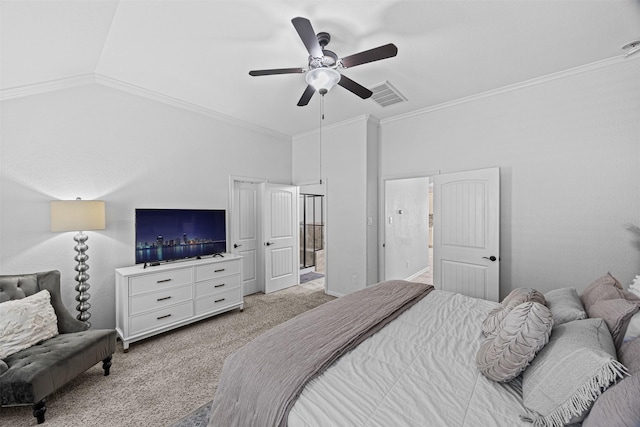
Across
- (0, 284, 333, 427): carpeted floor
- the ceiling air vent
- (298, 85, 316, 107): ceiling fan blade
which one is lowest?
(0, 284, 333, 427): carpeted floor

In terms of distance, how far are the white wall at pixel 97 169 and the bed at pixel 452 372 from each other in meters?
2.57

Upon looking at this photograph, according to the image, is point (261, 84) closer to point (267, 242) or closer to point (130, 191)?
point (130, 191)

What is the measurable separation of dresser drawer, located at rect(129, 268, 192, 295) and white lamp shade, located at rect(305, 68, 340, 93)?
8.38ft

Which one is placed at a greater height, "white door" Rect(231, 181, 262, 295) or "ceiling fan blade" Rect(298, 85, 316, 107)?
"ceiling fan blade" Rect(298, 85, 316, 107)

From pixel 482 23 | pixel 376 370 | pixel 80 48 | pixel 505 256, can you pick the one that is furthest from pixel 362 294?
pixel 80 48

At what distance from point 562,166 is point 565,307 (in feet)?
7.02

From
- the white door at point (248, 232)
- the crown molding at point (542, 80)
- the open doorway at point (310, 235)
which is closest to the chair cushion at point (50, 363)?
the white door at point (248, 232)

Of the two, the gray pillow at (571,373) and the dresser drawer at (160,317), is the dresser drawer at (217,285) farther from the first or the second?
the gray pillow at (571,373)

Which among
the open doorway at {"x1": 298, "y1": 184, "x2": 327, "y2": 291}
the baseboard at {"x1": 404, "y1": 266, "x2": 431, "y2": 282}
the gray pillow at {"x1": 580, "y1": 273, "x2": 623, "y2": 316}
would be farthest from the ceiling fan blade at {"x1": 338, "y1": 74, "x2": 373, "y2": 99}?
the baseboard at {"x1": 404, "y1": 266, "x2": 431, "y2": 282}

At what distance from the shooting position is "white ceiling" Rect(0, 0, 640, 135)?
193 cm

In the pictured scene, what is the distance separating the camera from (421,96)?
11.3 ft

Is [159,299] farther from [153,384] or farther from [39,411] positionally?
[39,411]

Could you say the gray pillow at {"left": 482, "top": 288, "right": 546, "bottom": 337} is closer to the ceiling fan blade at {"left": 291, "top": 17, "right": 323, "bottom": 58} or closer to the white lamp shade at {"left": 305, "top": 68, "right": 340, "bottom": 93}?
the white lamp shade at {"left": 305, "top": 68, "right": 340, "bottom": 93}

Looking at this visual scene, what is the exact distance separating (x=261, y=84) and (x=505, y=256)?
3569 mm
